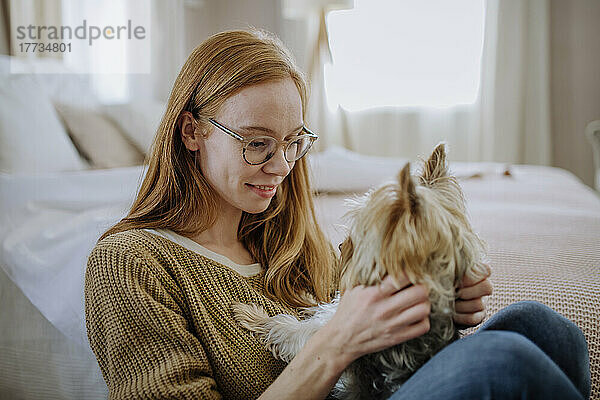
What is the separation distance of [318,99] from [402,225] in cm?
395

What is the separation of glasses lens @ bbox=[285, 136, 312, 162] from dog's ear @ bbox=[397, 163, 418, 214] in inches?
15.1

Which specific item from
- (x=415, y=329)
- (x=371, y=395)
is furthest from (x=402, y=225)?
(x=371, y=395)

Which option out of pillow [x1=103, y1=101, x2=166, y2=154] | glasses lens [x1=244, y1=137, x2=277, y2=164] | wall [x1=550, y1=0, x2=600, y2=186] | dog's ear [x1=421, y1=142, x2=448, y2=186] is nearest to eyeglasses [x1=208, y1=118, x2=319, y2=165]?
glasses lens [x1=244, y1=137, x2=277, y2=164]

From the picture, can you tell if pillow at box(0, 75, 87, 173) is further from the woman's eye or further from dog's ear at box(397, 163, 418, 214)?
dog's ear at box(397, 163, 418, 214)

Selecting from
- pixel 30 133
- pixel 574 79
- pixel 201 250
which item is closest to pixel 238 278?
pixel 201 250

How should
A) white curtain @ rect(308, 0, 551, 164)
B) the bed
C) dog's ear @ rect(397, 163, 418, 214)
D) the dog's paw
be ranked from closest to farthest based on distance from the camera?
dog's ear @ rect(397, 163, 418, 214)
the dog's paw
the bed
white curtain @ rect(308, 0, 551, 164)

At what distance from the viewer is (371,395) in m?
0.93

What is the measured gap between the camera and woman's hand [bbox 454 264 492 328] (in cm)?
87

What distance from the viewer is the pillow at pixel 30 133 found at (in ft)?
6.87

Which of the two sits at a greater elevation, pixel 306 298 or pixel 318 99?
pixel 318 99

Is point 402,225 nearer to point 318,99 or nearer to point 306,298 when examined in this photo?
point 306,298

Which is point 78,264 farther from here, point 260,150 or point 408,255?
point 408,255

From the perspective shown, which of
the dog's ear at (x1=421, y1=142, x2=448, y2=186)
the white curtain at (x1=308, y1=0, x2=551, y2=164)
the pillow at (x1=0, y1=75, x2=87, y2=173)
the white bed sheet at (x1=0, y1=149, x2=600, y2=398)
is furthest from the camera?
the white curtain at (x1=308, y1=0, x2=551, y2=164)

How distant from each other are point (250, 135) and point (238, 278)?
267 mm
